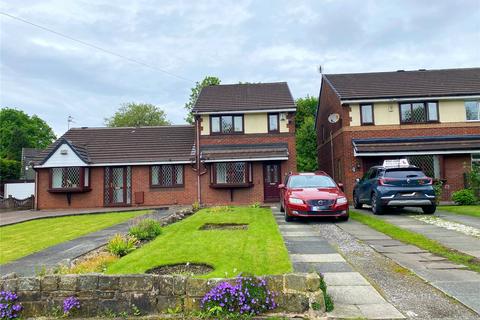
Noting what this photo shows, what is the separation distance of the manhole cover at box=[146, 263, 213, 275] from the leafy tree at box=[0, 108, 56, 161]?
58.9 m

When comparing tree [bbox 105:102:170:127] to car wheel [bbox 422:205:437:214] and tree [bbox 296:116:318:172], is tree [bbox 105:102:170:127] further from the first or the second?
car wheel [bbox 422:205:437:214]

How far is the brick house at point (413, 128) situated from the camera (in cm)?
1905

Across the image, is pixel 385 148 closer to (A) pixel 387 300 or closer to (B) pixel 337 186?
(B) pixel 337 186

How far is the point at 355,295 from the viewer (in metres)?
4.65

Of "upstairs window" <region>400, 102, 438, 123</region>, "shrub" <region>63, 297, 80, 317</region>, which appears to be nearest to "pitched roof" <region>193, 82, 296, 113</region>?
"upstairs window" <region>400, 102, 438, 123</region>

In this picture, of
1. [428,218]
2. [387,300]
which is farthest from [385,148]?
[387,300]

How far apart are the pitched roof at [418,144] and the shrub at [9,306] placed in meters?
17.0

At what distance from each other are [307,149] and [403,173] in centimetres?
2187

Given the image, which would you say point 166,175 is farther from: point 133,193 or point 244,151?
point 244,151

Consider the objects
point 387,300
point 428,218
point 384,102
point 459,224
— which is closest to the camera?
point 387,300

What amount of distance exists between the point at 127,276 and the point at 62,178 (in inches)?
759

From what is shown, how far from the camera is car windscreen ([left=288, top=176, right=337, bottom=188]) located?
1238 centimetres

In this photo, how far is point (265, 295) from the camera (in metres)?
4.20

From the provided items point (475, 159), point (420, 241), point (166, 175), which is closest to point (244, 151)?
point (166, 175)
